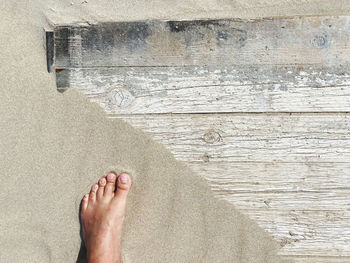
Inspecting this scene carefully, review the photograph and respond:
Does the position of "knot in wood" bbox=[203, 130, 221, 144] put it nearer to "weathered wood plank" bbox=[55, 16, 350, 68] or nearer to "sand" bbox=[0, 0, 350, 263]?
"sand" bbox=[0, 0, 350, 263]

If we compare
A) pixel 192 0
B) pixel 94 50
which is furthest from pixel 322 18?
pixel 94 50

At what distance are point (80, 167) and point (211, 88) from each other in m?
0.97

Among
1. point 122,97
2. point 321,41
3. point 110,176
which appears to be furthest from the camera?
point 110,176

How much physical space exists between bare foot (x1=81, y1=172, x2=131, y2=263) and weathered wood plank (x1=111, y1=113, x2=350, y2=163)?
0.50 meters

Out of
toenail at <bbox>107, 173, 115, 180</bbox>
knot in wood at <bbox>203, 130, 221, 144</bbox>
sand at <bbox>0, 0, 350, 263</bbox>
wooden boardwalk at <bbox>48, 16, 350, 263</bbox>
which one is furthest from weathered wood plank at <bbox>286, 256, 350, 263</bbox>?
→ toenail at <bbox>107, 173, 115, 180</bbox>

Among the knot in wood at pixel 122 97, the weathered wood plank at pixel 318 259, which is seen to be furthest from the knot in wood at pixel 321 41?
the weathered wood plank at pixel 318 259

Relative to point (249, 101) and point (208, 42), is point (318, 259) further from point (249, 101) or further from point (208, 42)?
point (208, 42)

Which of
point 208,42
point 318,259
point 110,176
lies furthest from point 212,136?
point 318,259

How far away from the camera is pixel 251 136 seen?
84.8 inches

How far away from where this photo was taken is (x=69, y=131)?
7.12 feet

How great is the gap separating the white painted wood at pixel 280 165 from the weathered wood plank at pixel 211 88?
0.06 metres

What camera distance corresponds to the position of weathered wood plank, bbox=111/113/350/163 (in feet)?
6.98

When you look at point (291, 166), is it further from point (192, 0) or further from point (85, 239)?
point (85, 239)

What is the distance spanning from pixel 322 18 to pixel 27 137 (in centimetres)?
193
